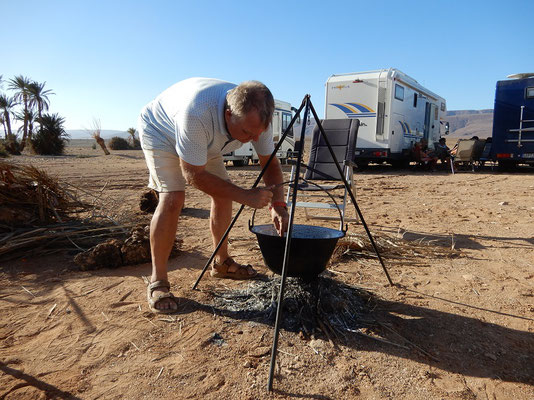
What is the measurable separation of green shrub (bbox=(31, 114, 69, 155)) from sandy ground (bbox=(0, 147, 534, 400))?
869 inches

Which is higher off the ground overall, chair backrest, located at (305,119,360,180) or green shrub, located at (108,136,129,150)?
green shrub, located at (108,136,129,150)

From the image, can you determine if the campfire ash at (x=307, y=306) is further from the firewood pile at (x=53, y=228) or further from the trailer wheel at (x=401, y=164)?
the trailer wheel at (x=401, y=164)

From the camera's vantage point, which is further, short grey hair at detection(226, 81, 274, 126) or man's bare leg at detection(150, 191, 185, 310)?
man's bare leg at detection(150, 191, 185, 310)

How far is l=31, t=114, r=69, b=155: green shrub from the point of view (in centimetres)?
2184

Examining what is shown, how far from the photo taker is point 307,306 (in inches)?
87.0

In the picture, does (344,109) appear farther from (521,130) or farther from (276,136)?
(521,130)

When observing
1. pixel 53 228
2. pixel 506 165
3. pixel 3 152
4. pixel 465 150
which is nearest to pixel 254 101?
pixel 53 228

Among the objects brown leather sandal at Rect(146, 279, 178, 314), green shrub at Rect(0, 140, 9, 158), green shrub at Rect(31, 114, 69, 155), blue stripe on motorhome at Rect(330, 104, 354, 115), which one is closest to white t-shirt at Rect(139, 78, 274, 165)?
brown leather sandal at Rect(146, 279, 178, 314)

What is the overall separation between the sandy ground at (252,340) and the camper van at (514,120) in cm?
812

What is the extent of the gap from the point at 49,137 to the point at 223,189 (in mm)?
24053

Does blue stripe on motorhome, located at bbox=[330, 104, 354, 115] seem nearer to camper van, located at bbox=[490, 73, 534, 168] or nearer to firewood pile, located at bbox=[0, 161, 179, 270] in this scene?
camper van, located at bbox=[490, 73, 534, 168]

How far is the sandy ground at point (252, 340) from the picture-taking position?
→ 165 cm

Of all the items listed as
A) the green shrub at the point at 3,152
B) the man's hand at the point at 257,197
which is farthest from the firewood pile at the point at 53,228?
the green shrub at the point at 3,152

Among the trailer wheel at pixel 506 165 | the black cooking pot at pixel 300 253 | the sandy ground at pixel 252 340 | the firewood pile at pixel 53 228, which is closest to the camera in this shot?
the sandy ground at pixel 252 340
